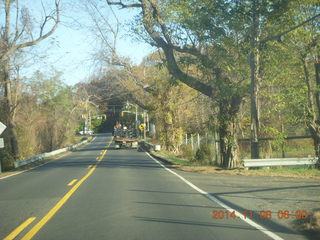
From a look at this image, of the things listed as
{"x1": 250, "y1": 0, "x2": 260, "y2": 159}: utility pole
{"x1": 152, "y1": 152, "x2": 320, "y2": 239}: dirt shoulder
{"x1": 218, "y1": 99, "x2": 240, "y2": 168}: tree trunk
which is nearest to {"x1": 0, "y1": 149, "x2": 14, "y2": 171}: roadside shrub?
{"x1": 218, "y1": 99, "x2": 240, "y2": 168}: tree trunk

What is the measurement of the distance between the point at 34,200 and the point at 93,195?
1.57m

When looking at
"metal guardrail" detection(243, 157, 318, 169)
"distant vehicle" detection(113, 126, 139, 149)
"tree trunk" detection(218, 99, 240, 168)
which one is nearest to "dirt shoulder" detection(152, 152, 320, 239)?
"metal guardrail" detection(243, 157, 318, 169)

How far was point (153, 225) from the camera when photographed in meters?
7.27

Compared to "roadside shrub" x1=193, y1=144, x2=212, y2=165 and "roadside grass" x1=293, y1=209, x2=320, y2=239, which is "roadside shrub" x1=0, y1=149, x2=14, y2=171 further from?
"roadside grass" x1=293, y1=209, x2=320, y2=239

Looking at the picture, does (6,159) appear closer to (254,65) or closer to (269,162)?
(269,162)

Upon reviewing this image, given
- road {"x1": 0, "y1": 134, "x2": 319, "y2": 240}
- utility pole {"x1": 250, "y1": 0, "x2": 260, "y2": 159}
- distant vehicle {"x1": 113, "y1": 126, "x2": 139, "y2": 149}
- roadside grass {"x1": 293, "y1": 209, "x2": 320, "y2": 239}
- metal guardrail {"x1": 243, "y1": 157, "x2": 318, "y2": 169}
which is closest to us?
roadside grass {"x1": 293, "y1": 209, "x2": 320, "y2": 239}

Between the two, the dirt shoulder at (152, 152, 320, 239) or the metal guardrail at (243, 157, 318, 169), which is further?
the metal guardrail at (243, 157, 318, 169)

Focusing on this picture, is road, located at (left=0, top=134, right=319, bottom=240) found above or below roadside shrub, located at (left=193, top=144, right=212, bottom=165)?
below

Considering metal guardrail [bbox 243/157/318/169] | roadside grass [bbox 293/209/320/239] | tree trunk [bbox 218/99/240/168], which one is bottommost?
roadside grass [bbox 293/209/320/239]

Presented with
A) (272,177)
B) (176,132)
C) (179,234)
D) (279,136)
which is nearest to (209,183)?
(272,177)

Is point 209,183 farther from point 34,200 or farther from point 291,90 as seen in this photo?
point 291,90
